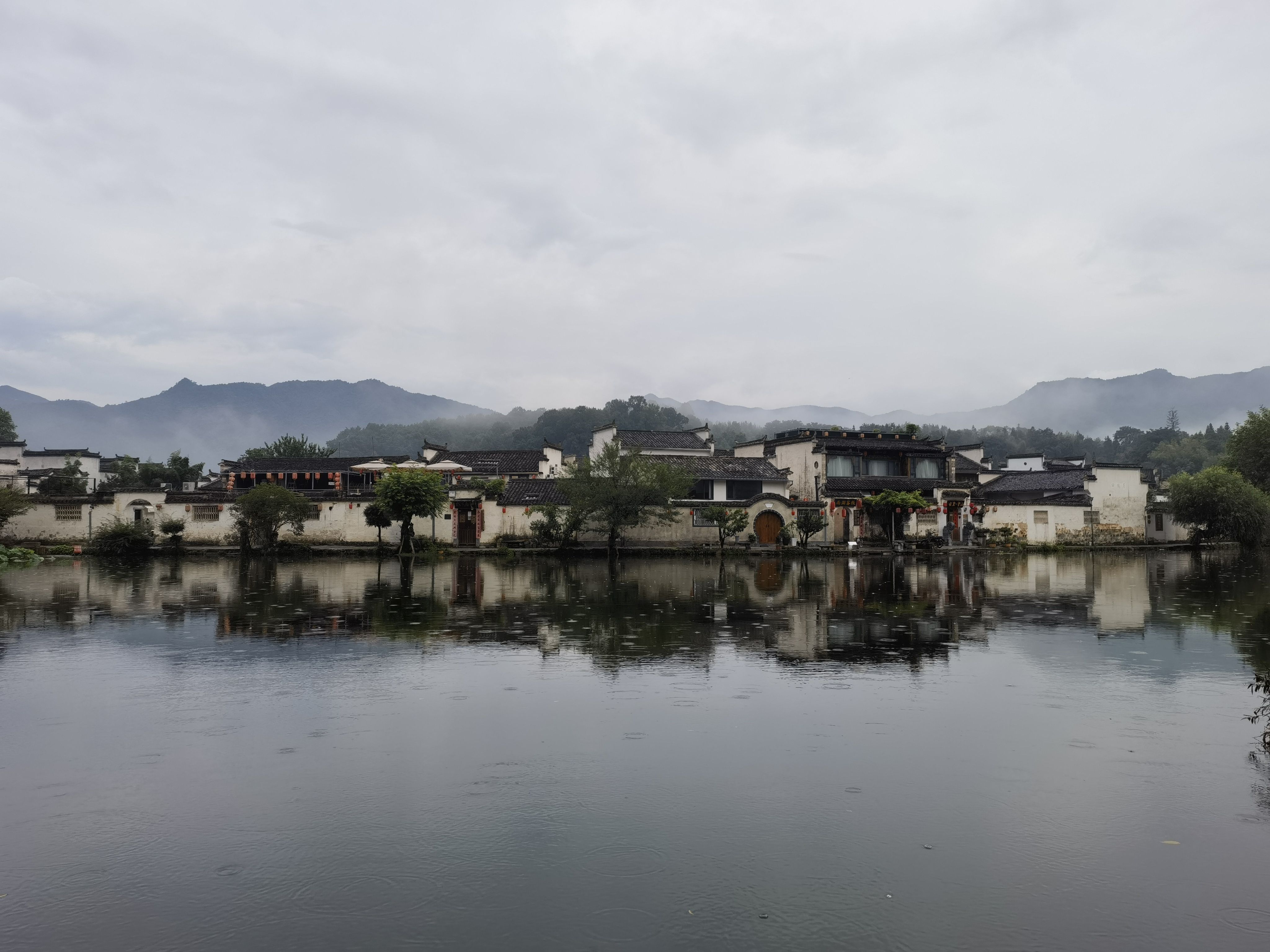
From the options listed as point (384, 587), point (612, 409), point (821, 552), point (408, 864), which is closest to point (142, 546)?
point (384, 587)

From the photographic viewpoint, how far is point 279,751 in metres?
9.48

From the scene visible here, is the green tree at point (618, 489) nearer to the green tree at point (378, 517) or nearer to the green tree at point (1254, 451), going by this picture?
the green tree at point (378, 517)

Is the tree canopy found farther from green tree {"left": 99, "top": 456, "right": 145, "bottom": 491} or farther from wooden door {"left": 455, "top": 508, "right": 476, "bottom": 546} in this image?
wooden door {"left": 455, "top": 508, "right": 476, "bottom": 546}

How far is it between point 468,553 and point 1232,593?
97.8ft

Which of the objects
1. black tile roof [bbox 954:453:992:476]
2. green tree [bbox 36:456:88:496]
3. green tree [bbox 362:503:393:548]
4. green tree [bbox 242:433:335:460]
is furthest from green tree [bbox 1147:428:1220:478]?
green tree [bbox 36:456:88:496]

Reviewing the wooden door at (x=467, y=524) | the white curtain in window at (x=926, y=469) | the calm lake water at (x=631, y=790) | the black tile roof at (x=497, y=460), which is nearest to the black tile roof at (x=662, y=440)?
the black tile roof at (x=497, y=460)

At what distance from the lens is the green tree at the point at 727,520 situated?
42.7 metres

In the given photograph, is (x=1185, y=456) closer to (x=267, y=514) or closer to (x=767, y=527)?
(x=767, y=527)

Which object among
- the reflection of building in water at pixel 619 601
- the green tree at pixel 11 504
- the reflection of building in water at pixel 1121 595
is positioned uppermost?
the green tree at pixel 11 504

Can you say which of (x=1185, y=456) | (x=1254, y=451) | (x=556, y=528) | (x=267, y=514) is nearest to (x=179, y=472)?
(x=267, y=514)

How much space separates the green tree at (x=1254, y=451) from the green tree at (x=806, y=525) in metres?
31.6

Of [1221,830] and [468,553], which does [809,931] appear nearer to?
[1221,830]

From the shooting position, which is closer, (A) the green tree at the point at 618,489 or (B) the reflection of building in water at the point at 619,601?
(B) the reflection of building in water at the point at 619,601

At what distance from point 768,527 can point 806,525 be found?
107 inches
